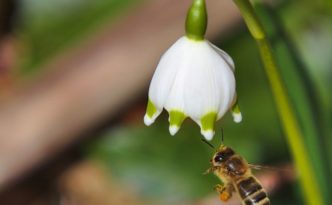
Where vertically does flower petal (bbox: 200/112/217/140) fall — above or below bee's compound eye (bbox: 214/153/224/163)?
above

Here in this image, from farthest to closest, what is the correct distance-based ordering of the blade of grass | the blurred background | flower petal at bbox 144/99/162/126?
the blurred background
the blade of grass
flower petal at bbox 144/99/162/126

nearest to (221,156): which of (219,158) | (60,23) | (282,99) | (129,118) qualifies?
(219,158)

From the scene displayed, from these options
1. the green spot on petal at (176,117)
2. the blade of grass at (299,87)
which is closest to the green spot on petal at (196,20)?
the green spot on petal at (176,117)

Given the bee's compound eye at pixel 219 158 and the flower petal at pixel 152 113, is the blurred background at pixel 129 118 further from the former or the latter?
the flower petal at pixel 152 113

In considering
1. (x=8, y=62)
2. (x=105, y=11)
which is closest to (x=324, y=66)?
(x=105, y=11)

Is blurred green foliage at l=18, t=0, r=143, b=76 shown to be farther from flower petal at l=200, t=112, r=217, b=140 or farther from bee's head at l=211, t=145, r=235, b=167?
flower petal at l=200, t=112, r=217, b=140

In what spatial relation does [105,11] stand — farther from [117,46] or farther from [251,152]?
[251,152]

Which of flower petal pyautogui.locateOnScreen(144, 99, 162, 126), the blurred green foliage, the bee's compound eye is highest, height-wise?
the blurred green foliage

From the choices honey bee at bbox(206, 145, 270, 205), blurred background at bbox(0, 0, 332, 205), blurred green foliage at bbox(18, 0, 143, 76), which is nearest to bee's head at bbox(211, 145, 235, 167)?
honey bee at bbox(206, 145, 270, 205)
